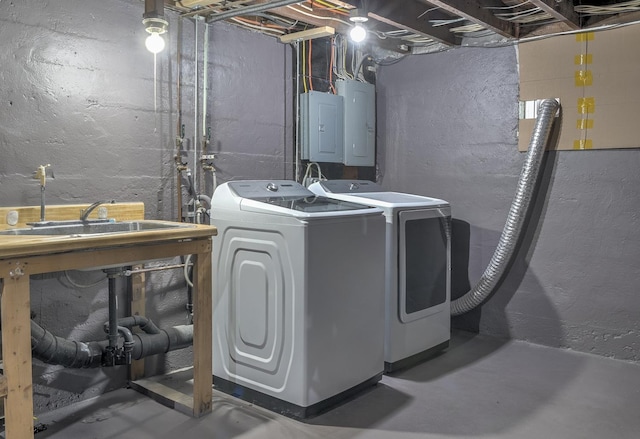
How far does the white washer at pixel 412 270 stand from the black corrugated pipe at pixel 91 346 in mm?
1174

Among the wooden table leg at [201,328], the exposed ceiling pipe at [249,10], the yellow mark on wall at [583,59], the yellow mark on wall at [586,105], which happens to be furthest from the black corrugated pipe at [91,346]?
the yellow mark on wall at [583,59]

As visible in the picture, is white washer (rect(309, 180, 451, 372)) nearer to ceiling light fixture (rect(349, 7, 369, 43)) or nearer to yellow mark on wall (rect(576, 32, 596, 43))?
ceiling light fixture (rect(349, 7, 369, 43))

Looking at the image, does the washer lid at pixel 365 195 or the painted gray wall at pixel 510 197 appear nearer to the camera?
the washer lid at pixel 365 195

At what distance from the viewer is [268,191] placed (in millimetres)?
2990

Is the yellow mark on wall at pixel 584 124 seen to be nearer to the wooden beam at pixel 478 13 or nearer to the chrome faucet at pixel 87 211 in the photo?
the wooden beam at pixel 478 13

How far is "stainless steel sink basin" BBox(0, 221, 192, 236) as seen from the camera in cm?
241

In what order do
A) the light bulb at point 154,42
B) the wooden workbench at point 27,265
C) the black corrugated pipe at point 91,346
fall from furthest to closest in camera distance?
the light bulb at point 154,42 → the black corrugated pipe at point 91,346 → the wooden workbench at point 27,265

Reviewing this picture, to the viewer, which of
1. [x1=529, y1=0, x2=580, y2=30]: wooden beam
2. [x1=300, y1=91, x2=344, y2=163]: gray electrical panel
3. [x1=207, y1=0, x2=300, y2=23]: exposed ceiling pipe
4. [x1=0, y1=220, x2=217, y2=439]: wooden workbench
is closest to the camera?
[x1=0, y1=220, x2=217, y2=439]: wooden workbench

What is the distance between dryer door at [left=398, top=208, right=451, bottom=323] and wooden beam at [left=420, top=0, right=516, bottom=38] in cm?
119

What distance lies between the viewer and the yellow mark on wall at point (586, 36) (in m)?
3.45

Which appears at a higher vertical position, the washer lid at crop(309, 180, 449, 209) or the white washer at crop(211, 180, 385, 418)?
the washer lid at crop(309, 180, 449, 209)

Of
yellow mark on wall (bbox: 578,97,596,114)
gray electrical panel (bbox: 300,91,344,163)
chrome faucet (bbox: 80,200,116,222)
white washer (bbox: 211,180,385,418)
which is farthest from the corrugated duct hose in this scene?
chrome faucet (bbox: 80,200,116,222)

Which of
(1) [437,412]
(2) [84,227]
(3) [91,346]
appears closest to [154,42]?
(2) [84,227]

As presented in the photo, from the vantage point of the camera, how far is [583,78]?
11.4 feet
